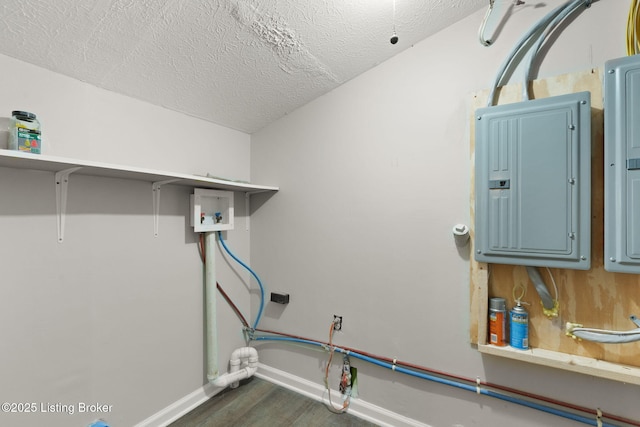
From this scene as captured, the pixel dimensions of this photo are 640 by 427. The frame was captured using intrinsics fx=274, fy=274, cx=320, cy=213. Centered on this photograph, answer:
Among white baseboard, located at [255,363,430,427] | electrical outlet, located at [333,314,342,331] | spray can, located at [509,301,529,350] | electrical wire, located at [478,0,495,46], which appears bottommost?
white baseboard, located at [255,363,430,427]

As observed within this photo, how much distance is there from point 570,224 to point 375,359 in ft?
4.21

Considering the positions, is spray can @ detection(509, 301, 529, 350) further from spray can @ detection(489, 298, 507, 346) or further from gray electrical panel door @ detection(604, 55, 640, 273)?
gray electrical panel door @ detection(604, 55, 640, 273)

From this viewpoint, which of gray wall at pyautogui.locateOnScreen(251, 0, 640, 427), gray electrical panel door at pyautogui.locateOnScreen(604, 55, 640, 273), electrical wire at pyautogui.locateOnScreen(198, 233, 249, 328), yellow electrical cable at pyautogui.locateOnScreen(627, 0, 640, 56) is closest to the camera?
gray electrical panel door at pyautogui.locateOnScreen(604, 55, 640, 273)

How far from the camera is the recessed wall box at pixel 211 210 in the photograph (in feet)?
6.04

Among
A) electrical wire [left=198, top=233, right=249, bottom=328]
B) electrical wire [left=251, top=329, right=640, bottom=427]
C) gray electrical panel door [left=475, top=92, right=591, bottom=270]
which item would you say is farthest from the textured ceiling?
electrical wire [left=251, top=329, right=640, bottom=427]

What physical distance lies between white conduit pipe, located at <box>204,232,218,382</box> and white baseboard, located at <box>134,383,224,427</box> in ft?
0.40

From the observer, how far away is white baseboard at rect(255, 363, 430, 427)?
1.68 meters

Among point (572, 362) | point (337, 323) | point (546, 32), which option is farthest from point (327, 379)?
point (546, 32)

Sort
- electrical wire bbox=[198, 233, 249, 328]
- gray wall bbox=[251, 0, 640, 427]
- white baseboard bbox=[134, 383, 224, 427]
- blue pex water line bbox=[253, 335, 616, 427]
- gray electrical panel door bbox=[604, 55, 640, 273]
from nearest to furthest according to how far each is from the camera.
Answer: gray electrical panel door bbox=[604, 55, 640, 273] → blue pex water line bbox=[253, 335, 616, 427] → gray wall bbox=[251, 0, 640, 427] → white baseboard bbox=[134, 383, 224, 427] → electrical wire bbox=[198, 233, 249, 328]

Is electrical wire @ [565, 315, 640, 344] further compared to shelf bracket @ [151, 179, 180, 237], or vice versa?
shelf bracket @ [151, 179, 180, 237]

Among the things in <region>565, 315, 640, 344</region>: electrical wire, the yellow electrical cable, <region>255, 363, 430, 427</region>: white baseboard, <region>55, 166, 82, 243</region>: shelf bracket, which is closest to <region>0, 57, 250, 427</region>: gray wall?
<region>55, 166, 82, 243</region>: shelf bracket

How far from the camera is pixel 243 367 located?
2.15 metres

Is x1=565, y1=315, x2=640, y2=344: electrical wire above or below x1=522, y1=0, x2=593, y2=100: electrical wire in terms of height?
below

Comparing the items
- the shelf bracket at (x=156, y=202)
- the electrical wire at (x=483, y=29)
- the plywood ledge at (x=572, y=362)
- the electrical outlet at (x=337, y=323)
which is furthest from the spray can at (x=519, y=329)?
the shelf bracket at (x=156, y=202)
